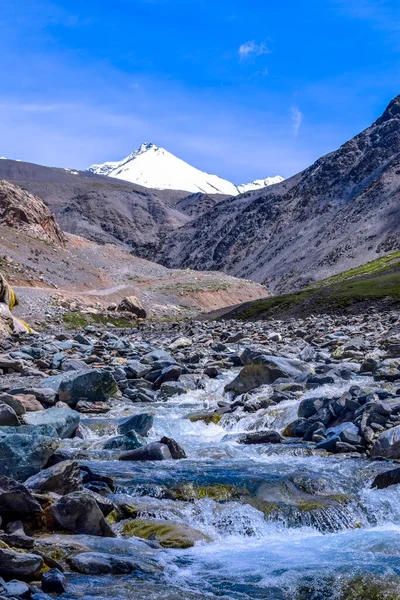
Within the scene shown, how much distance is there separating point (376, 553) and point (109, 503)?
433 centimetres

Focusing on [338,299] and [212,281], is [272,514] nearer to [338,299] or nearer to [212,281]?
[338,299]

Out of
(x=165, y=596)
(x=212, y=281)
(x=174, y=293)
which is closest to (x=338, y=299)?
(x=174, y=293)

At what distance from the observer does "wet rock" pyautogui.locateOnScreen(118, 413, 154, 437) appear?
1712 centimetres

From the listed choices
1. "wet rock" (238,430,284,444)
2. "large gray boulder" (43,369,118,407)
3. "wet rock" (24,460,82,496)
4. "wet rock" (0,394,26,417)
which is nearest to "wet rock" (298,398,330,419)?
"wet rock" (238,430,284,444)

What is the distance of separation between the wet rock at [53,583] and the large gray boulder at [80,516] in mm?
1880

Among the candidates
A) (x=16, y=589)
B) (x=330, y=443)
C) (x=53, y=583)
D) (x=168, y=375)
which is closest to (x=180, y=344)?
(x=168, y=375)

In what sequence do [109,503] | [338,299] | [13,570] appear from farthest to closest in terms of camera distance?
1. [338,299]
2. [109,503]
3. [13,570]

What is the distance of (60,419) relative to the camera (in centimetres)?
1605

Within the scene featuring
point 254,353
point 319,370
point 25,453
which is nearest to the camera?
point 25,453

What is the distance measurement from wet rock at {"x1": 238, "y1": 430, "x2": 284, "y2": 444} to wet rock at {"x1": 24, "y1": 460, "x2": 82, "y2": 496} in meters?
6.26

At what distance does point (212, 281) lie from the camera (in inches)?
4464

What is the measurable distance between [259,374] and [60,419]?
27.9ft

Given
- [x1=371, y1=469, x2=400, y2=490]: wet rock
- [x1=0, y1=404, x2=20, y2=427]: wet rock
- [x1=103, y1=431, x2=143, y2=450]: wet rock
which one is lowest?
[x1=103, y1=431, x2=143, y2=450]: wet rock

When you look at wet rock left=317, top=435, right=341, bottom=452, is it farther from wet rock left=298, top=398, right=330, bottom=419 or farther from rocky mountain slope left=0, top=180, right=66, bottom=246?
rocky mountain slope left=0, top=180, right=66, bottom=246
